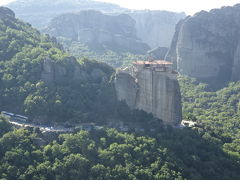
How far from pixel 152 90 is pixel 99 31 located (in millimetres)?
104731

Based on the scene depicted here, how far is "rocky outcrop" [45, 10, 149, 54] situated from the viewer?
17138cm

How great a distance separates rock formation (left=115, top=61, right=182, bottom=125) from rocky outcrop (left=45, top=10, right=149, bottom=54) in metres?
89.4

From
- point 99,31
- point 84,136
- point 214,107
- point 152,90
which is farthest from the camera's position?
point 99,31

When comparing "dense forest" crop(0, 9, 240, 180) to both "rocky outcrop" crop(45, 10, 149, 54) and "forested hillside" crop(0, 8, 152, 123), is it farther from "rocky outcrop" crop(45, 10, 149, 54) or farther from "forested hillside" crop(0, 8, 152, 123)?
"rocky outcrop" crop(45, 10, 149, 54)

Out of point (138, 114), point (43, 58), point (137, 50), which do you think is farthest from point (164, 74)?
point (137, 50)

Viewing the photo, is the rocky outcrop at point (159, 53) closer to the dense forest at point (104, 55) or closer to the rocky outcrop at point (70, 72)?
the dense forest at point (104, 55)

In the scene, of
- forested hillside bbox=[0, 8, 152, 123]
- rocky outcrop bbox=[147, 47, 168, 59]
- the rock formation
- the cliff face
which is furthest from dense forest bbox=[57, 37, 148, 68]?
the rock formation

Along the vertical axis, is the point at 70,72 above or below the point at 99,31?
below

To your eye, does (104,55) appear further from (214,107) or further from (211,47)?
(214,107)

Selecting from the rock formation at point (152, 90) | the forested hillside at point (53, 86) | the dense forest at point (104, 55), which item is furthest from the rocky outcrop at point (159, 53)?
the rock formation at point (152, 90)

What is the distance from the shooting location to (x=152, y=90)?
241 ft

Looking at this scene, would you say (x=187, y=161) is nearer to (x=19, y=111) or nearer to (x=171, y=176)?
(x=171, y=176)

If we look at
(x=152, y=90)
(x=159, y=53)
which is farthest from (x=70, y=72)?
(x=159, y=53)

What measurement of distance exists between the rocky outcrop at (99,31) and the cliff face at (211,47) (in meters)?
42.7
